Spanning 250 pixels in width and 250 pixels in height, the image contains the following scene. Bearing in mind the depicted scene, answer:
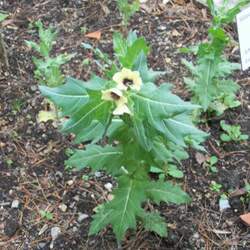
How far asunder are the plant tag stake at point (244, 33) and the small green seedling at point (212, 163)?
48 cm

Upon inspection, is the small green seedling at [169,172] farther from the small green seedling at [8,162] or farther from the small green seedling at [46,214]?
the small green seedling at [8,162]

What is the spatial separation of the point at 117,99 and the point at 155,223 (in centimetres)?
82

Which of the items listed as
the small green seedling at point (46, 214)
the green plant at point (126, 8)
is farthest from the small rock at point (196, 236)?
the green plant at point (126, 8)

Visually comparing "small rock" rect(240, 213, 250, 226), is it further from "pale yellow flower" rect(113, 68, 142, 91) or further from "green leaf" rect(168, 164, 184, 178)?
"pale yellow flower" rect(113, 68, 142, 91)

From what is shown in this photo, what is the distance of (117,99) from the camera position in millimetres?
1596

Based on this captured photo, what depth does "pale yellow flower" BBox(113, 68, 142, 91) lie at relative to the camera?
1.61m

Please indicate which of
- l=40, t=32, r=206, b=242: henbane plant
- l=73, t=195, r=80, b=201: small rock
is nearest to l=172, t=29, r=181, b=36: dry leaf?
l=40, t=32, r=206, b=242: henbane plant

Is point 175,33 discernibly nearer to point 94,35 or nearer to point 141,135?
point 94,35

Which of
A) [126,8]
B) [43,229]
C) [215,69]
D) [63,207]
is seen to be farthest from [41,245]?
[126,8]

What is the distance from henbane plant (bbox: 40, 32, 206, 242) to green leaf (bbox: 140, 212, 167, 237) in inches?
2.6

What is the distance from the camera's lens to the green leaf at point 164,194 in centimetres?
206

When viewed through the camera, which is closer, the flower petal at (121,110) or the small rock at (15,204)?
the flower petal at (121,110)

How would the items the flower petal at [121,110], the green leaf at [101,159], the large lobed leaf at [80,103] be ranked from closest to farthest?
the flower petal at [121,110]
the large lobed leaf at [80,103]
the green leaf at [101,159]

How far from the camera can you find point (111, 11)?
3.29m
